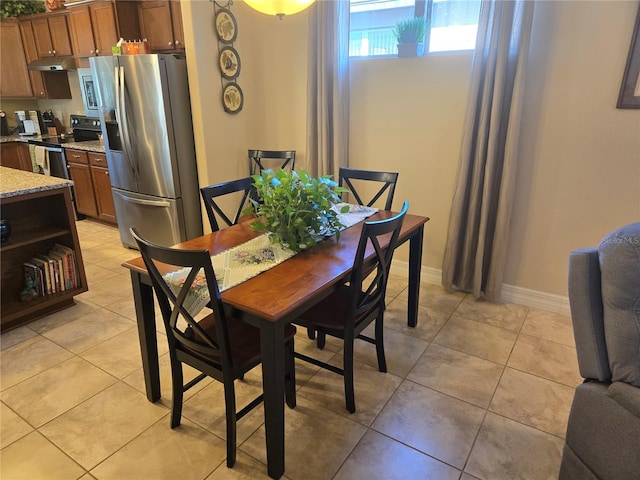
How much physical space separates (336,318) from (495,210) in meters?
1.62

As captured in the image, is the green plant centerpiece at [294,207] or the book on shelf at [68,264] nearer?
the green plant centerpiece at [294,207]

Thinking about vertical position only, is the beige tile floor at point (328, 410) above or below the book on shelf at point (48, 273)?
below

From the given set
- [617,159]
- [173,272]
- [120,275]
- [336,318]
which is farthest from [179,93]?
[617,159]

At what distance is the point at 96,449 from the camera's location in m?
1.77

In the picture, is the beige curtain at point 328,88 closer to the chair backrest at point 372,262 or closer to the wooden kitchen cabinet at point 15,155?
the chair backrest at point 372,262

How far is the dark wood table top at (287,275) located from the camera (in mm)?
1445

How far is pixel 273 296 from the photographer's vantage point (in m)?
1.50

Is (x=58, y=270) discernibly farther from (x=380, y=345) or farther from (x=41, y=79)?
(x=41, y=79)

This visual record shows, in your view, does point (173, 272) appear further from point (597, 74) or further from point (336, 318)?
point (597, 74)

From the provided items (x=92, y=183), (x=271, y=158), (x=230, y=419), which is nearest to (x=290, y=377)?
(x=230, y=419)

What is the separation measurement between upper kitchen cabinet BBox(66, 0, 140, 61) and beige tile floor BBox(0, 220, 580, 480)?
9.13ft

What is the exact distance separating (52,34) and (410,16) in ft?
13.9

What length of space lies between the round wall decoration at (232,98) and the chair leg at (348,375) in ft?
8.44

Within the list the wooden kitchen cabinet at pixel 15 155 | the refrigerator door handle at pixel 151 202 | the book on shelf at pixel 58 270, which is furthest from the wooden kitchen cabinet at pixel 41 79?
the book on shelf at pixel 58 270
